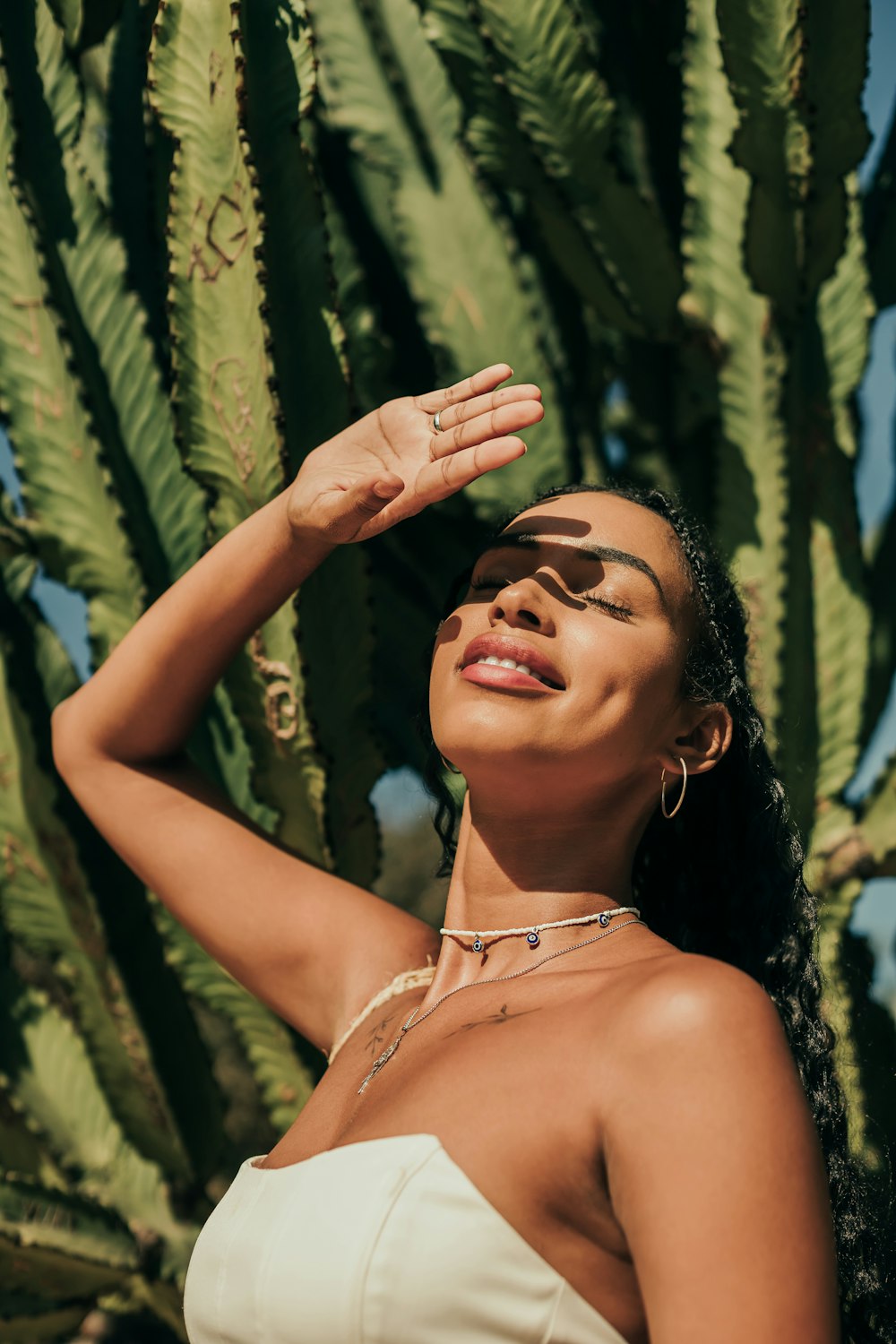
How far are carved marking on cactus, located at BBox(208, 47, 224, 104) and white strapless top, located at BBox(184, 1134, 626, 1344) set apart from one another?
1558mm

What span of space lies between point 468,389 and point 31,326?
927 mm

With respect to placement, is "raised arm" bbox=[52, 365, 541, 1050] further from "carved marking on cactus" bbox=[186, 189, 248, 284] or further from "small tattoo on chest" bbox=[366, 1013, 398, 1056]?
"carved marking on cactus" bbox=[186, 189, 248, 284]

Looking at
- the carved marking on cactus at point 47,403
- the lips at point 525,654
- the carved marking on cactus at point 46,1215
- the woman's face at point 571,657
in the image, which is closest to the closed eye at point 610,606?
the woman's face at point 571,657

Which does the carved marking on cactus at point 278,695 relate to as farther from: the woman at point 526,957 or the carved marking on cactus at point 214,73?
the carved marking on cactus at point 214,73

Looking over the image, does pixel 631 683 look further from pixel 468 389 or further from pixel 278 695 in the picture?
pixel 278 695

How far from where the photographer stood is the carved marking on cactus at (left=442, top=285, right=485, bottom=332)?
8.53ft

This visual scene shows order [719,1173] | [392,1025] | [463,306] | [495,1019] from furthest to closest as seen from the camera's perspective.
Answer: [463,306]
[392,1025]
[495,1019]
[719,1173]

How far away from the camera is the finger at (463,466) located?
5.46 ft

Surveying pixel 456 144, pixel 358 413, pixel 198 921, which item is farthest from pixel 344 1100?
pixel 456 144

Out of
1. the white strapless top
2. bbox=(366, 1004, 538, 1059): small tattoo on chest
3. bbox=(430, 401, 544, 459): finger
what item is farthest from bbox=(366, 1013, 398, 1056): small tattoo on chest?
bbox=(430, 401, 544, 459): finger

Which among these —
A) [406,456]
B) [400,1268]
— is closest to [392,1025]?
[400,1268]

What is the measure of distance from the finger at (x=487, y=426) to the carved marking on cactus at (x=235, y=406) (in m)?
0.42

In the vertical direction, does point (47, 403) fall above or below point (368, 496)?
above

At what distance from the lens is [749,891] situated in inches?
75.5
